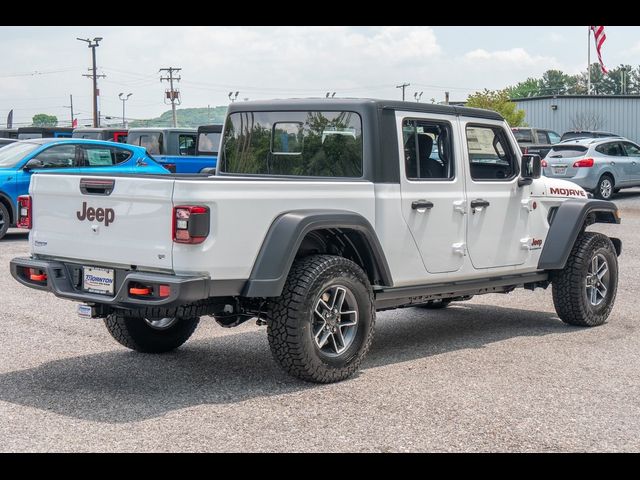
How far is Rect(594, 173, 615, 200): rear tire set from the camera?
24719 mm

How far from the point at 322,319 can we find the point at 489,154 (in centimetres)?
249

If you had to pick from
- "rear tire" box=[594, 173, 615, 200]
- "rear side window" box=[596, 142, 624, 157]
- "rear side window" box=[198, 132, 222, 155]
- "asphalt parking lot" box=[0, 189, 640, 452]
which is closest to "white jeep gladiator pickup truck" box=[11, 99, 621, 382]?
"asphalt parking lot" box=[0, 189, 640, 452]

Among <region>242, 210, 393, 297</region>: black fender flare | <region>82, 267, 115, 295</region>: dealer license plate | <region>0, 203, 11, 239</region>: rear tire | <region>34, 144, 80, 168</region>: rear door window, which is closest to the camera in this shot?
<region>242, 210, 393, 297</region>: black fender flare

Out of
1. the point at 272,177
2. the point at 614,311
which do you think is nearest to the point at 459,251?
the point at 272,177

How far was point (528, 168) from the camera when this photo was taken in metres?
8.42

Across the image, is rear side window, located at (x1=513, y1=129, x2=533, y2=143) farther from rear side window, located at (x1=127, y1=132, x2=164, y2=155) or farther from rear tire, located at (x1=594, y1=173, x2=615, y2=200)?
rear side window, located at (x1=127, y1=132, x2=164, y2=155)

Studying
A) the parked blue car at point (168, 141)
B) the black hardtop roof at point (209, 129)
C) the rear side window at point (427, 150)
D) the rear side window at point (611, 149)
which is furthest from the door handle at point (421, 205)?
the rear side window at point (611, 149)

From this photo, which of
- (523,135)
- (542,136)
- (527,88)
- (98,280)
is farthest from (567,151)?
(527,88)

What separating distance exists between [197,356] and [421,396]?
2.05 m

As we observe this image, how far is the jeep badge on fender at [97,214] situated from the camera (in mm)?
6379

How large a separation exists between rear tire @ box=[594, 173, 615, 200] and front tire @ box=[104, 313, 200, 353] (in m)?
18.7

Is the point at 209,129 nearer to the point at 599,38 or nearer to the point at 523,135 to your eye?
the point at 523,135

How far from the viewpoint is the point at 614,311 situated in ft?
32.5
